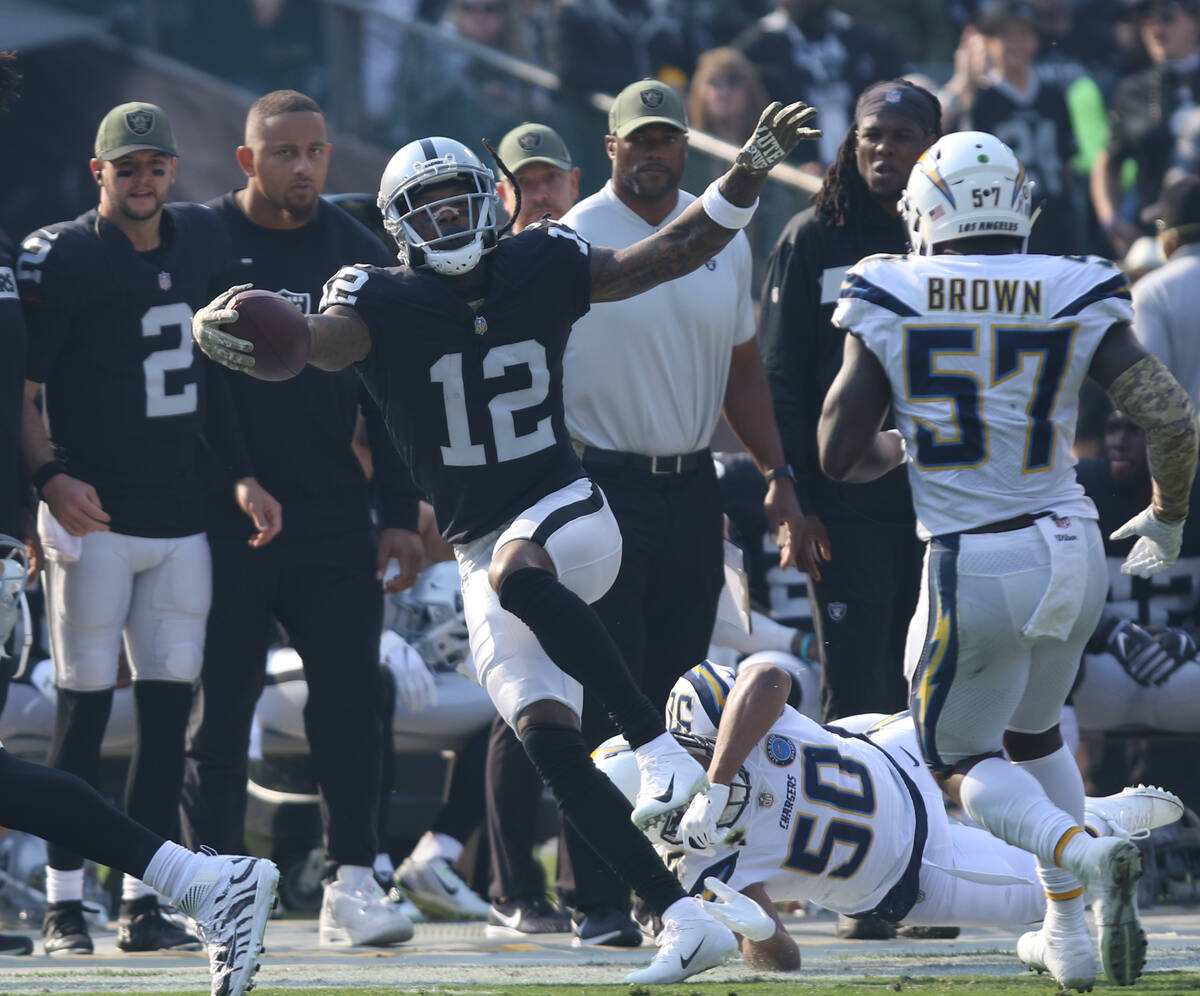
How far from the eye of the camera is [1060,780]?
14.8 ft

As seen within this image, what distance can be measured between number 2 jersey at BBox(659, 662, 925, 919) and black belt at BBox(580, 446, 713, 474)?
695mm

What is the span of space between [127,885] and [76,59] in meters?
6.22

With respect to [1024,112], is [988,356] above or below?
below

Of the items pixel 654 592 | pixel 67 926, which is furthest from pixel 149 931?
pixel 654 592

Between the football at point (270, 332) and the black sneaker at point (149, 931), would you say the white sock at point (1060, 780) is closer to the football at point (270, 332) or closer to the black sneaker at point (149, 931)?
the football at point (270, 332)

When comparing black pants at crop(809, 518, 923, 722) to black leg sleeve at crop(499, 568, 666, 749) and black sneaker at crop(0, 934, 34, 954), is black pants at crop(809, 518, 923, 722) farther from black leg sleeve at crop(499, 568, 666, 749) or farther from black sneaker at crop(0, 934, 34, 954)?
black sneaker at crop(0, 934, 34, 954)

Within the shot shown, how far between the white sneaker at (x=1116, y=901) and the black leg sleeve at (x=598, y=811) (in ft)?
2.85

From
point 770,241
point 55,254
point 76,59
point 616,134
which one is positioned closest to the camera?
point 55,254

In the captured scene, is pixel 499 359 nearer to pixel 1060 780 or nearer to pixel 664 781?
pixel 664 781

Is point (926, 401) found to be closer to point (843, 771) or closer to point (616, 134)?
point (843, 771)

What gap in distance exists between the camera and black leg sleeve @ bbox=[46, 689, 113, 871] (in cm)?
543

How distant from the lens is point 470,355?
4523mm

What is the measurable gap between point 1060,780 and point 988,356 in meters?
1.01

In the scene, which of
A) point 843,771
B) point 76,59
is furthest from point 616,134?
point 76,59
